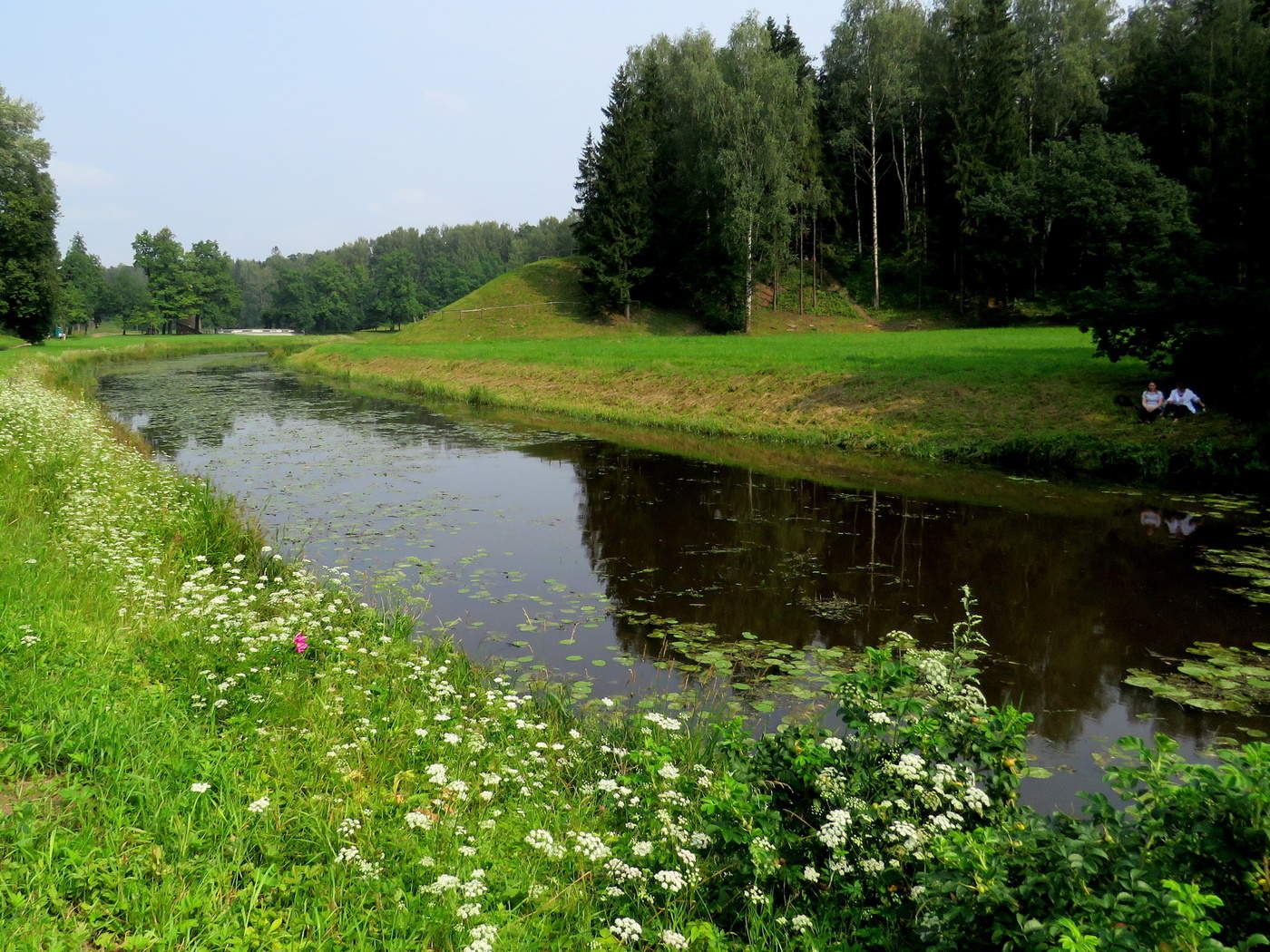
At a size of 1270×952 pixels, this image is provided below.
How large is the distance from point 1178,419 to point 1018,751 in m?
17.5

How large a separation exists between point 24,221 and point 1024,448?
190 ft

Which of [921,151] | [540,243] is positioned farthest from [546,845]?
[540,243]

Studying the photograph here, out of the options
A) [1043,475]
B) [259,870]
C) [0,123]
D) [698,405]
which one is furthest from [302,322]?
[259,870]

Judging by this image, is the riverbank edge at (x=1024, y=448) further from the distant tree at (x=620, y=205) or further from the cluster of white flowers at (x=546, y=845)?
the distant tree at (x=620, y=205)

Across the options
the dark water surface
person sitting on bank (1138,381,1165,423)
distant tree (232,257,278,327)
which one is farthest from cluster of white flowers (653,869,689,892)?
distant tree (232,257,278,327)

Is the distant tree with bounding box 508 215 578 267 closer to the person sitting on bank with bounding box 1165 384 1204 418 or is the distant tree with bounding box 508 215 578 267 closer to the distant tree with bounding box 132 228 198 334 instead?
the distant tree with bounding box 132 228 198 334

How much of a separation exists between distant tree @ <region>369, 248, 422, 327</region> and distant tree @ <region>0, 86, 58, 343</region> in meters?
65.5

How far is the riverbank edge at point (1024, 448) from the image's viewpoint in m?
15.8

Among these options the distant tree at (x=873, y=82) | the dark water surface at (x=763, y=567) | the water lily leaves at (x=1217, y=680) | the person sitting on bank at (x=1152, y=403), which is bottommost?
the water lily leaves at (x=1217, y=680)

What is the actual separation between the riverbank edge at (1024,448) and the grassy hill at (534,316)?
27.4 metres

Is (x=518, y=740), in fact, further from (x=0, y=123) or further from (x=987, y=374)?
(x=0, y=123)

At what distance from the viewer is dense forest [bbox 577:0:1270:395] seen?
45.2 metres

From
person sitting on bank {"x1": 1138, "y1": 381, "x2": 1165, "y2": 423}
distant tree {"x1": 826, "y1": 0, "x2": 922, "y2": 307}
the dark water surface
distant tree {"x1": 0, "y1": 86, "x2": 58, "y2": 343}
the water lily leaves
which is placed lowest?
the water lily leaves

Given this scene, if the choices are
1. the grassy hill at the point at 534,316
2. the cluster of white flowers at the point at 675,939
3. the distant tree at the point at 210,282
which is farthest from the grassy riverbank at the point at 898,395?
the distant tree at the point at 210,282
